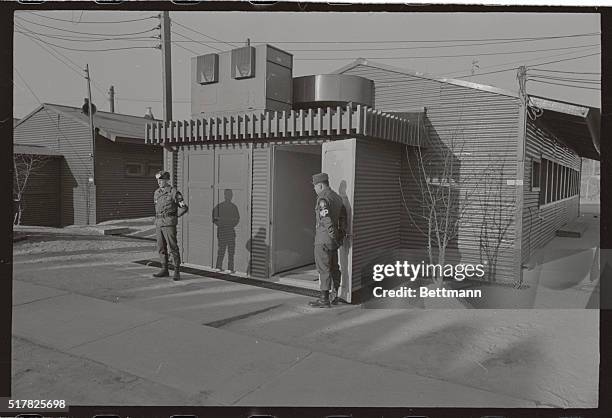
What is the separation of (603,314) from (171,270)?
23.5 feet

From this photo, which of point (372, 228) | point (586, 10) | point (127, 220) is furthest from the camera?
point (127, 220)

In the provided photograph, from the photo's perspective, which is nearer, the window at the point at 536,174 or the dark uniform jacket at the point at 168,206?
the dark uniform jacket at the point at 168,206

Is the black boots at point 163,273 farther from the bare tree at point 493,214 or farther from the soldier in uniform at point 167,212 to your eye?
the bare tree at point 493,214

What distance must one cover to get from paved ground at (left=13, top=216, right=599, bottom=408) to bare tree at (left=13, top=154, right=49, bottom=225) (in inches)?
437

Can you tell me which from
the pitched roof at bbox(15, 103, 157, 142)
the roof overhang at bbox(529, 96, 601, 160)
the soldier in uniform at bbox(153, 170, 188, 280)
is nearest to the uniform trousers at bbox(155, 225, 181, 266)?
the soldier in uniform at bbox(153, 170, 188, 280)

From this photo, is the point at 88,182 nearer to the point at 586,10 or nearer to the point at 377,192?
the point at 377,192

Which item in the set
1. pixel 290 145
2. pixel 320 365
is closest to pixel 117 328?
pixel 320 365

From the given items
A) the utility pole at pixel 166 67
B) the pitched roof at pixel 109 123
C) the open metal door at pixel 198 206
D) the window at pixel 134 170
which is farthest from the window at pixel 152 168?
the open metal door at pixel 198 206

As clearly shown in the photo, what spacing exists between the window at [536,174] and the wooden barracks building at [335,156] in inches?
4.2

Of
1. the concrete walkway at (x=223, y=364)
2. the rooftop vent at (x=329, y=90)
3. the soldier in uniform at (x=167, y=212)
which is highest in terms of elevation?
the rooftop vent at (x=329, y=90)

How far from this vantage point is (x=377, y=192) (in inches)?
296

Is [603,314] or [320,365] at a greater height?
[603,314]

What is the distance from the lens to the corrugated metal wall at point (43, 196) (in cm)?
1658

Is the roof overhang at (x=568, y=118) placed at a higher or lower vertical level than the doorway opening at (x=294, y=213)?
higher
